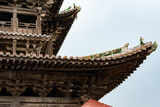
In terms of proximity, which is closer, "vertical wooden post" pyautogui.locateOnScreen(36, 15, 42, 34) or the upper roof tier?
the upper roof tier

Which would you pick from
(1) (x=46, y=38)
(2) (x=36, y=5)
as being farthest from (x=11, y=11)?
(1) (x=46, y=38)

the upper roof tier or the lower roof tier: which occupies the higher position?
the upper roof tier

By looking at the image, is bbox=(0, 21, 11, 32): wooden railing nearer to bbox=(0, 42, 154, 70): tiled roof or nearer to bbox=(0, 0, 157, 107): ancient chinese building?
bbox=(0, 0, 157, 107): ancient chinese building

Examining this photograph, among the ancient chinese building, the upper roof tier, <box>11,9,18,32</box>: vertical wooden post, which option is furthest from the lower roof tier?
<box>11,9,18,32</box>: vertical wooden post

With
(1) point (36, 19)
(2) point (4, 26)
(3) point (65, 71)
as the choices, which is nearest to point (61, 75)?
(3) point (65, 71)

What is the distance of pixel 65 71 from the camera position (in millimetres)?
10828

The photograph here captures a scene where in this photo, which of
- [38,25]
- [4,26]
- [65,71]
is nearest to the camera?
[65,71]

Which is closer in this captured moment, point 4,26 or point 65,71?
point 65,71

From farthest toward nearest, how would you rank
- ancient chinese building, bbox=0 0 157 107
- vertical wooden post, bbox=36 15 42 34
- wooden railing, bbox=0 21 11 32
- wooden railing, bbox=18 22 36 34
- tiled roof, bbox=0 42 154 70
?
vertical wooden post, bbox=36 15 42 34, wooden railing, bbox=18 22 36 34, wooden railing, bbox=0 21 11 32, ancient chinese building, bbox=0 0 157 107, tiled roof, bbox=0 42 154 70

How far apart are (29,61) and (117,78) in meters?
4.42

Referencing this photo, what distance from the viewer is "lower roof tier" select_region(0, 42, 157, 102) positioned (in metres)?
9.98

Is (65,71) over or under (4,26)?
under

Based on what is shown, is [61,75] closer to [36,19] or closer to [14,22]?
[14,22]

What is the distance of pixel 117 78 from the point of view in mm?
12117
